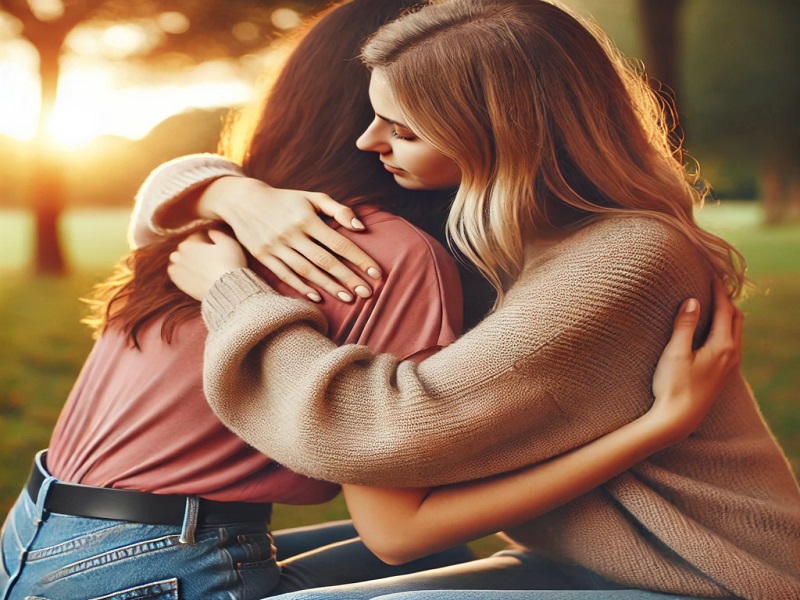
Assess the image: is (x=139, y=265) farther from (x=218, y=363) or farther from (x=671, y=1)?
(x=671, y=1)

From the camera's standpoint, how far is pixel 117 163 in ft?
11.8

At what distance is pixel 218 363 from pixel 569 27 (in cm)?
65

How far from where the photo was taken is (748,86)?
600 cm

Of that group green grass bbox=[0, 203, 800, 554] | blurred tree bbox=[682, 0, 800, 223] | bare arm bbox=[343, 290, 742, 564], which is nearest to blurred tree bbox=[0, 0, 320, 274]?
green grass bbox=[0, 203, 800, 554]

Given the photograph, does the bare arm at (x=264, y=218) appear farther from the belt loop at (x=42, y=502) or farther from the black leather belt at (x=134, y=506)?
the belt loop at (x=42, y=502)

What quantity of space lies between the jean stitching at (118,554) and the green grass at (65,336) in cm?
185

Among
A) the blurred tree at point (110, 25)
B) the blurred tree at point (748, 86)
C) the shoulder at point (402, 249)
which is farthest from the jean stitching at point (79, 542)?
the blurred tree at point (748, 86)

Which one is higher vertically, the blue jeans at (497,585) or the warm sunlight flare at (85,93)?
the blue jeans at (497,585)

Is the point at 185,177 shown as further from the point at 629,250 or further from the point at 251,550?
the point at 629,250

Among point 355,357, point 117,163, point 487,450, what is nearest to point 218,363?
point 355,357

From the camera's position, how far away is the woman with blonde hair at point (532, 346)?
3.34ft

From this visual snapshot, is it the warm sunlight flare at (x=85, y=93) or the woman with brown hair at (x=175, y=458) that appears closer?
the woman with brown hair at (x=175, y=458)

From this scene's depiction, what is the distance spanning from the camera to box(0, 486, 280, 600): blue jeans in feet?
3.58

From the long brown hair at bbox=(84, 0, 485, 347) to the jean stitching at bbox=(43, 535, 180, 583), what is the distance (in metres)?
0.33
